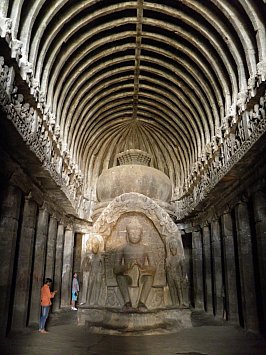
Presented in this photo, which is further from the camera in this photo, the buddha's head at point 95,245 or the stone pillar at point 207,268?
the stone pillar at point 207,268

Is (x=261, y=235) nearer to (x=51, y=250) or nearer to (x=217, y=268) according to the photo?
(x=217, y=268)

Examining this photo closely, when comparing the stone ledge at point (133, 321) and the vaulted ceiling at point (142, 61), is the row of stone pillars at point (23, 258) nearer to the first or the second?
the stone ledge at point (133, 321)

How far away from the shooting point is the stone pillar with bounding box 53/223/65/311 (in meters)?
16.1

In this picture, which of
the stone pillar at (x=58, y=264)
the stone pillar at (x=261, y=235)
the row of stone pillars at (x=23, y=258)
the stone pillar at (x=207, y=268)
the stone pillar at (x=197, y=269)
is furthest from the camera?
the stone pillar at (x=197, y=269)

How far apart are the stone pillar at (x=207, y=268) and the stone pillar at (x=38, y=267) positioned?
27.3 ft

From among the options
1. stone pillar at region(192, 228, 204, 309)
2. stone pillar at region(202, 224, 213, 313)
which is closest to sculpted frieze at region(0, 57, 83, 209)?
stone pillar at region(202, 224, 213, 313)

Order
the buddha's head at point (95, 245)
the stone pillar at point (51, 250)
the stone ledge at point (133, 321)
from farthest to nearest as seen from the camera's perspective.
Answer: the stone pillar at point (51, 250) < the buddha's head at point (95, 245) < the stone ledge at point (133, 321)

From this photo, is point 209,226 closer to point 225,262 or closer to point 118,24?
point 225,262

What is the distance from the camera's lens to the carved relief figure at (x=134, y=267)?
9.53 m

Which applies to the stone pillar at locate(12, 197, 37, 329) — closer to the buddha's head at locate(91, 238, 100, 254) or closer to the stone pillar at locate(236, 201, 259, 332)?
the buddha's head at locate(91, 238, 100, 254)

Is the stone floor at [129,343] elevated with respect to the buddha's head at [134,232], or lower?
lower

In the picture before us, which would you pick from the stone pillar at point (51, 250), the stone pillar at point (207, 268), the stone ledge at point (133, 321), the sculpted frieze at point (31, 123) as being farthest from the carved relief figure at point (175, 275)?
the stone pillar at point (207, 268)

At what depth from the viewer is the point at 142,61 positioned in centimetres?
1702

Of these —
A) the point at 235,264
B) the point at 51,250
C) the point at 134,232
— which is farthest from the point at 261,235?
the point at 51,250
